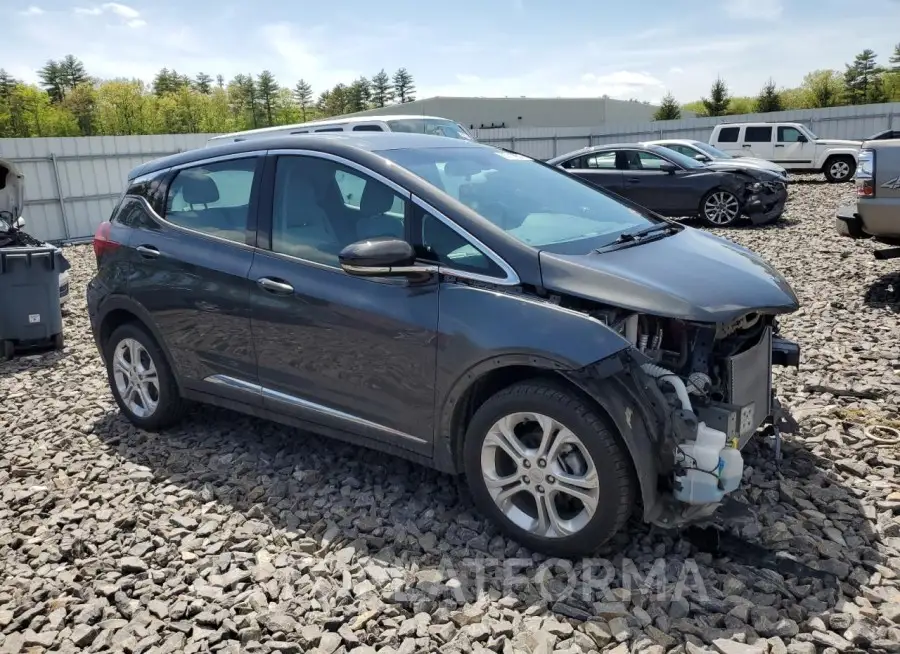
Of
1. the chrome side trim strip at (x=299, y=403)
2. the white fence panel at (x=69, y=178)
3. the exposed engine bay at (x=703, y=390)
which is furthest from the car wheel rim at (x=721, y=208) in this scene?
the white fence panel at (x=69, y=178)

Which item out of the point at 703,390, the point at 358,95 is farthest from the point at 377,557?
the point at 358,95

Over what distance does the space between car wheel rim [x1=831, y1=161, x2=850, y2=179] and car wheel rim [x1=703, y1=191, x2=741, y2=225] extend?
9.62 meters

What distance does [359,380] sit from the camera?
3680mm

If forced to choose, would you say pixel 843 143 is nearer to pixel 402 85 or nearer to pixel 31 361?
pixel 31 361

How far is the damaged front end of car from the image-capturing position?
297 cm

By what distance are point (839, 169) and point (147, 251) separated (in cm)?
2084

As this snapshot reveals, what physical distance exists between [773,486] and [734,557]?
734mm

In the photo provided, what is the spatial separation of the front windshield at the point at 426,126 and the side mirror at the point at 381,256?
9044mm

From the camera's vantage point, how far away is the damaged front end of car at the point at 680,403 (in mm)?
2973

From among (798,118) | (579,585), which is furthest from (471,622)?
(798,118)

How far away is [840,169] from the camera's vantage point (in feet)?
68.2

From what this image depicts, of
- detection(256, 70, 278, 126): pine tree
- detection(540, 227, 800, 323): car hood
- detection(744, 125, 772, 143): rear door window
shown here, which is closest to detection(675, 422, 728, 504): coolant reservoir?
detection(540, 227, 800, 323): car hood

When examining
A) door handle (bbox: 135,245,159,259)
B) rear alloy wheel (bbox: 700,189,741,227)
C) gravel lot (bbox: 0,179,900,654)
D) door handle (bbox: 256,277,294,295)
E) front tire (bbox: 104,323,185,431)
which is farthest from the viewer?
rear alloy wheel (bbox: 700,189,741,227)

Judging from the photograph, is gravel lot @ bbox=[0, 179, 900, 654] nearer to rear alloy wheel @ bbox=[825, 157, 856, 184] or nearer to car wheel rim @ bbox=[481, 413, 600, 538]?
car wheel rim @ bbox=[481, 413, 600, 538]
